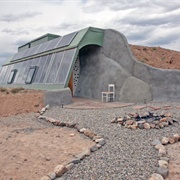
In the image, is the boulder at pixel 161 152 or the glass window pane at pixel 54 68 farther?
the glass window pane at pixel 54 68

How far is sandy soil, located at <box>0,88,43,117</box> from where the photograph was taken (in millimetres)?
10102

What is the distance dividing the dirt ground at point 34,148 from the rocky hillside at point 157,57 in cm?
754

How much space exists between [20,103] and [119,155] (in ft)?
23.5

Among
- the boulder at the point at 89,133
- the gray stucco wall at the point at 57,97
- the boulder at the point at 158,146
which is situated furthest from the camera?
the gray stucco wall at the point at 57,97

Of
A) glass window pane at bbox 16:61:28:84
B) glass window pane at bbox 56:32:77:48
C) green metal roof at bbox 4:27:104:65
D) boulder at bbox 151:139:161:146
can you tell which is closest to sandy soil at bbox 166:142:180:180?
boulder at bbox 151:139:161:146

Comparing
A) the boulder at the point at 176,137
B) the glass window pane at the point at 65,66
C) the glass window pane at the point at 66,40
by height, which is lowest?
the boulder at the point at 176,137

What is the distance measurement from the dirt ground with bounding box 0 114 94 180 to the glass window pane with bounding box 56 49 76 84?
403cm

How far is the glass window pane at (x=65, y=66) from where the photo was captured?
464 inches

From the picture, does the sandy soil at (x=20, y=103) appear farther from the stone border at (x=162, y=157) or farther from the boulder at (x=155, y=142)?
the stone border at (x=162, y=157)

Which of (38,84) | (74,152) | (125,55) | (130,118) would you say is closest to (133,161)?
(74,152)

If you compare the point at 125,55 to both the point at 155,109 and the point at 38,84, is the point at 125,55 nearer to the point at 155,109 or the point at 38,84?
the point at 155,109

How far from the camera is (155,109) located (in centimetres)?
872

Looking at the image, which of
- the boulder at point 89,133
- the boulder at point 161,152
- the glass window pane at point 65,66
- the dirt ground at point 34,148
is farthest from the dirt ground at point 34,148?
the glass window pane at point 65,66

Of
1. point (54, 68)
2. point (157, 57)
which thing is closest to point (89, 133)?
point (54, 68)
